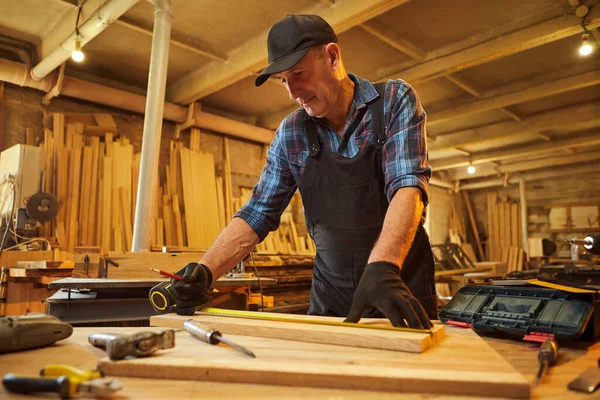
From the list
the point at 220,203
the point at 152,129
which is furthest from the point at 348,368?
the point at 220,203

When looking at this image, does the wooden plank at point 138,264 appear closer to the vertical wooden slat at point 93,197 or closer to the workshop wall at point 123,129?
the vertical wooden slat at point 93,197

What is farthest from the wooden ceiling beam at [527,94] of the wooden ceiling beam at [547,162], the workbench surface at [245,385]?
the workbench surface at [245,385]

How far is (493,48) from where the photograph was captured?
5.28 m

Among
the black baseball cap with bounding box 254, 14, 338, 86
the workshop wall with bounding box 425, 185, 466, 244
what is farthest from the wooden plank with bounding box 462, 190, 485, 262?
the black baseball cap with bounding box 254, 14, 338, 86

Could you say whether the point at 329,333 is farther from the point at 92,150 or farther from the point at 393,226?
the point at 92,150

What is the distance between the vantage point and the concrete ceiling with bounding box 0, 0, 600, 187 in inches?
192

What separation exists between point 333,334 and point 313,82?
3.40 ft

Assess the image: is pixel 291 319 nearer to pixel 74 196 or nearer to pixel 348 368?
pixel 348 368

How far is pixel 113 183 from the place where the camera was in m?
5.95

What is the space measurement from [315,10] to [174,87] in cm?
304

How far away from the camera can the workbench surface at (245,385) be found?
0.80 metres

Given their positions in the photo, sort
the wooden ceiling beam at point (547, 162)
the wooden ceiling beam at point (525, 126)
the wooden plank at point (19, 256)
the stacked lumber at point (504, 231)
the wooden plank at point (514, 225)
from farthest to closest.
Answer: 1. the wooden plank at point (514, 225)
2. the stacked lumber at point (504, 231)
3. the wooden ceiling beam at point (547, 162)
4. the wooden ceiling beam at point (525, 126)
5. the wooden plank at point (19, 256)

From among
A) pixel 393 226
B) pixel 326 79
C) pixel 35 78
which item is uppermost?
pixel 35 78

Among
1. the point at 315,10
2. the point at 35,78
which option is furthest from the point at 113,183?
the point at 315,10
